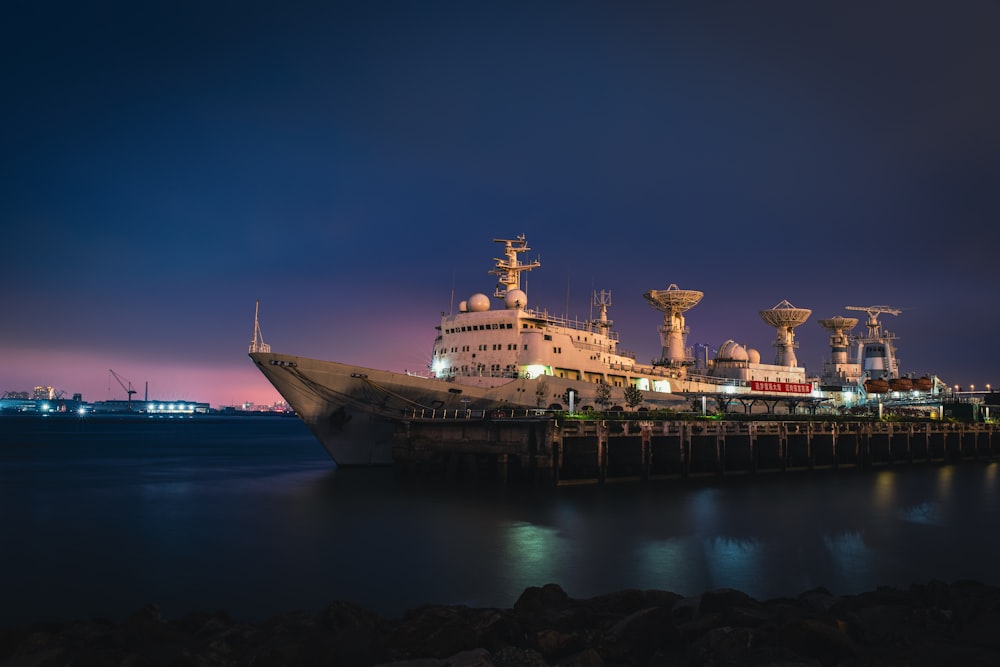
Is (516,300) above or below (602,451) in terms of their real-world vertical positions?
above

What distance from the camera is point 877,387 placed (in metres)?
97.2

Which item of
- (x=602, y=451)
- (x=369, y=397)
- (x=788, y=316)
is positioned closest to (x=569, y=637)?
(x=602, y=451)

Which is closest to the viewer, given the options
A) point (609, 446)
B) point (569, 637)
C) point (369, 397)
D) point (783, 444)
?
point (569, 637)

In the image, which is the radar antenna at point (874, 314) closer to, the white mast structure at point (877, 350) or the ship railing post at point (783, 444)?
the white mast structure at point (877, 350)

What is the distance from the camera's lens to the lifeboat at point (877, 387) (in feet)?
318

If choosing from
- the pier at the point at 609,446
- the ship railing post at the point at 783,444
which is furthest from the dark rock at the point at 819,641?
the ship railing post at the point at 783,444

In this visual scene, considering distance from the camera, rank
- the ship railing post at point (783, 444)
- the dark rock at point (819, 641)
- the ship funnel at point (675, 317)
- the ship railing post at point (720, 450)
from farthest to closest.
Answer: the ship funnel at point (675, 317) → the ship railing post at point (783, 444) → the ship railing post at point (720, 450) → the dark rock at point (819, 641)

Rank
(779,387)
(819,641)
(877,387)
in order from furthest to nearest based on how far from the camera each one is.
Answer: (877,387)
(779,387)
(819,641)

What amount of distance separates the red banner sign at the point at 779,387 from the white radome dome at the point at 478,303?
31.1 meters

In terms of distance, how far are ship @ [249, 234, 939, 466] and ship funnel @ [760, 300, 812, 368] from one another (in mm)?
31212

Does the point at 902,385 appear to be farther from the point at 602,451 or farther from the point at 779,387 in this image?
the point at 602,451

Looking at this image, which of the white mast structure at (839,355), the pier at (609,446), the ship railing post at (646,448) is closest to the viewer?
the pier at (609,446)

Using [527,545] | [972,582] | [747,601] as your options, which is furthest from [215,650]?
[972,582]

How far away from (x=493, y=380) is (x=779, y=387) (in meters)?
37.5
